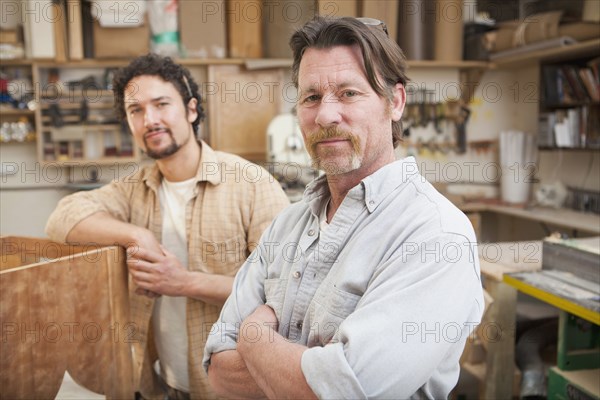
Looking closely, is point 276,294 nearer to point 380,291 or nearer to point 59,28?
point 380,291

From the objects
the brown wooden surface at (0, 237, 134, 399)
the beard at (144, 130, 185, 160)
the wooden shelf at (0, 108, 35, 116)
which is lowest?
the brown wooden surface at (0, 237, 134, 399)

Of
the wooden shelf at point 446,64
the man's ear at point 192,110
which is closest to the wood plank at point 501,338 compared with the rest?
the man's ear at point 192,110

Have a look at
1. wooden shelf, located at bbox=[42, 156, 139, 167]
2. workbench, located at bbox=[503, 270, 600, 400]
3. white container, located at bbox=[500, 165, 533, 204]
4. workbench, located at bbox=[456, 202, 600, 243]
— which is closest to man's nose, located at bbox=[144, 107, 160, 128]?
workbench, located at bbox=[503, 270, 600, 400]

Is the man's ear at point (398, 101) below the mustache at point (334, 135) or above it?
above

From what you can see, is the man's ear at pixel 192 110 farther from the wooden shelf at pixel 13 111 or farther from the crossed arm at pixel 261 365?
the wooden shelf at pixel 13 111

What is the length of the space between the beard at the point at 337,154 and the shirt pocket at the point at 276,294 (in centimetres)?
27

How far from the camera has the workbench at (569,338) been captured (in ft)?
6.20

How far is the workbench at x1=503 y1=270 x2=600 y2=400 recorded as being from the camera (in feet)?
6.20

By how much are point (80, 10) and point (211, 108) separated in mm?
Answer: 1166

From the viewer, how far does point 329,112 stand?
43.0 inches

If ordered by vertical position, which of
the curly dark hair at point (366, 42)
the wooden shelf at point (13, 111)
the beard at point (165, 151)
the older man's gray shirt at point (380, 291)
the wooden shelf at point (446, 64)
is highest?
the wooden shelf at point (446, 64)

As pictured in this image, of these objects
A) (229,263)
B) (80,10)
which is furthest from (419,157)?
(229,263)

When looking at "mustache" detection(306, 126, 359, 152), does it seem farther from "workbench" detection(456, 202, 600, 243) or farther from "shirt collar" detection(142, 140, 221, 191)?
"workbench" detection(456, 202, 600, 243)

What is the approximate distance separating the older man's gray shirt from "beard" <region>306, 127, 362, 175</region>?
0.20 ft
